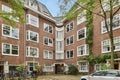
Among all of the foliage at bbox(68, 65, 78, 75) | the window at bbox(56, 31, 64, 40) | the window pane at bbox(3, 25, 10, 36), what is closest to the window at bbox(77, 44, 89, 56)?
the foliage at bbox(68, 65, 78, 75)

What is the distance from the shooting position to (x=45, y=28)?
165ft

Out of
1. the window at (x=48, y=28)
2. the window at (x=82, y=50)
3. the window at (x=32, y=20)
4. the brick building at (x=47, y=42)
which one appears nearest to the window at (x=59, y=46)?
the brick building at (x=47, y=42)

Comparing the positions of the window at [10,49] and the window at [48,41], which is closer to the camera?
the window at [10,49]

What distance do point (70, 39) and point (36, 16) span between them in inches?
350

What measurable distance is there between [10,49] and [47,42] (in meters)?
13.3

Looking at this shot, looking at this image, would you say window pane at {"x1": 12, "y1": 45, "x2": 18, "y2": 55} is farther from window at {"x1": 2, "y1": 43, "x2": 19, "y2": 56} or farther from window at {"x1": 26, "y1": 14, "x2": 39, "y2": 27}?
window at {"x1": 26, "y1": 14, "x2": 39, "y2": 27}

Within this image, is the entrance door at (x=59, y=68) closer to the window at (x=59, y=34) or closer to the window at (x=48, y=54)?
the window at (x=48, y=54)

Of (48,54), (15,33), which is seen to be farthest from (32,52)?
(48,54)

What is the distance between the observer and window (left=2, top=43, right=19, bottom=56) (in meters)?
37.3

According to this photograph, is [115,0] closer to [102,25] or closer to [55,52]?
[102,25]

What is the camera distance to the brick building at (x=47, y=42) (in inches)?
1469

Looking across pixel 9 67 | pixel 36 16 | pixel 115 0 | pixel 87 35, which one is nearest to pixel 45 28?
pixel 36 16

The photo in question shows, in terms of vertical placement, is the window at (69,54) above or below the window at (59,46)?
below

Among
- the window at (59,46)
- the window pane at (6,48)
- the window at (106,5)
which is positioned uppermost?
the window at (106,5)
